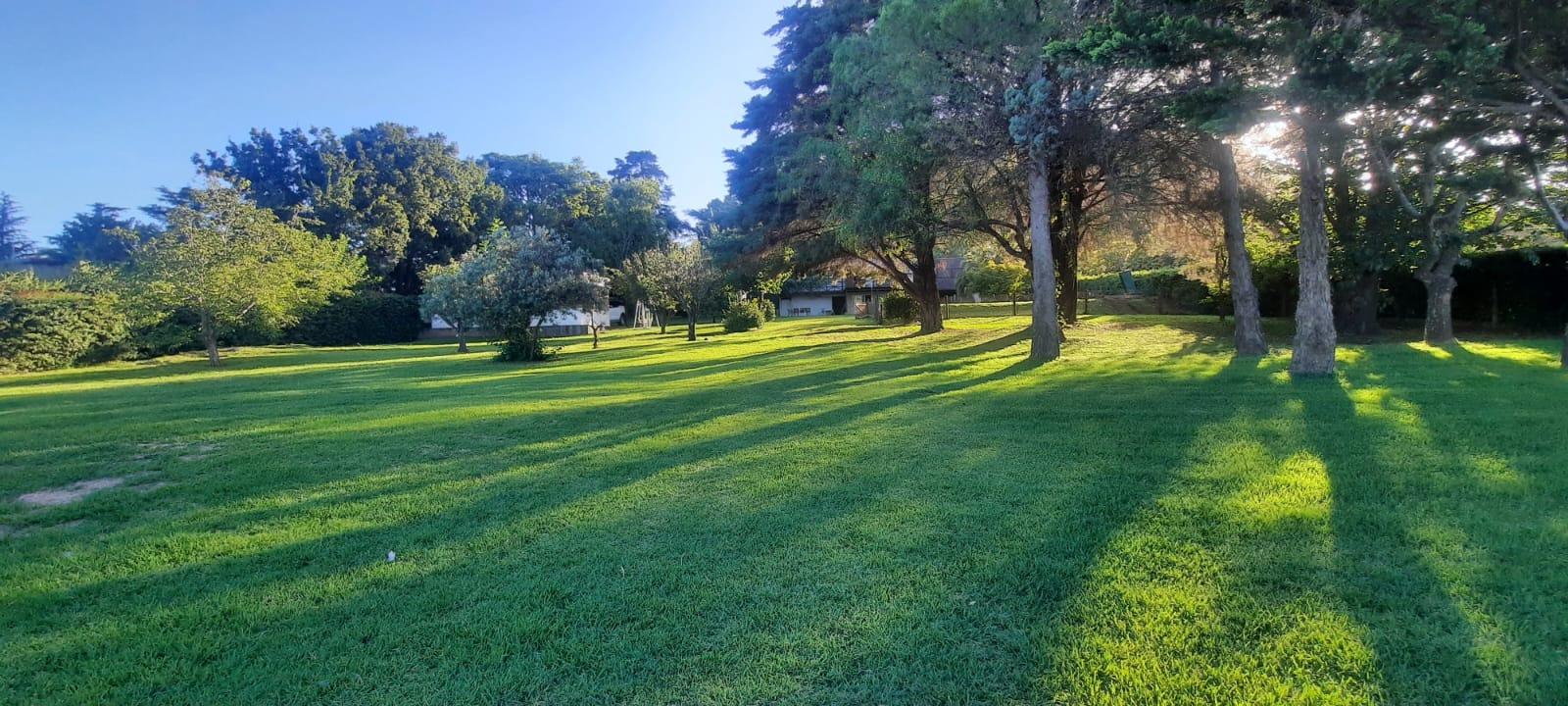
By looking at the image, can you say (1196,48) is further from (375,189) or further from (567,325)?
(375,189)

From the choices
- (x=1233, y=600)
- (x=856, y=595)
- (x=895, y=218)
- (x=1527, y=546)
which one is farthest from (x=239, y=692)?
(x=895, y=218)

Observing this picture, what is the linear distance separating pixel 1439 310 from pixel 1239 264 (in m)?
5.02

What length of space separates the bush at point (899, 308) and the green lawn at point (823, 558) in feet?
77.5

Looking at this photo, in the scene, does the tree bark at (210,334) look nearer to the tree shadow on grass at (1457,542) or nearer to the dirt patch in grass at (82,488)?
the dirt patch in grass at (82,488)

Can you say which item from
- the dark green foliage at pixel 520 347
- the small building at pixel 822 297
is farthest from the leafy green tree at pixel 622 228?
the dark green foliage at pixel 520 347

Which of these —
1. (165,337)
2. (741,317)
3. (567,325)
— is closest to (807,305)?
(567,325)

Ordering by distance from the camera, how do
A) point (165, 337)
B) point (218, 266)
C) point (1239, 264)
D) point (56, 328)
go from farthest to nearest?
1. point (165, 337)
2. point (218, 266)
3. point (56, 328)
4. point (1239, 264)

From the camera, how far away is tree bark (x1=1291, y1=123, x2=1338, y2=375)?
9.63 meters

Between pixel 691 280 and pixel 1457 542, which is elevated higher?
pixel 691 280

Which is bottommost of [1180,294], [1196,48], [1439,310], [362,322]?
[1439,310]

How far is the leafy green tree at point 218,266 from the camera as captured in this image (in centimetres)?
2053

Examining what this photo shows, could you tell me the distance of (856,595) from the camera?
3.13 metres

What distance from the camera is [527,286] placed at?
67.4 ft

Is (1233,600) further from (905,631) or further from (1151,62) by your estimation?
(1151,62)
